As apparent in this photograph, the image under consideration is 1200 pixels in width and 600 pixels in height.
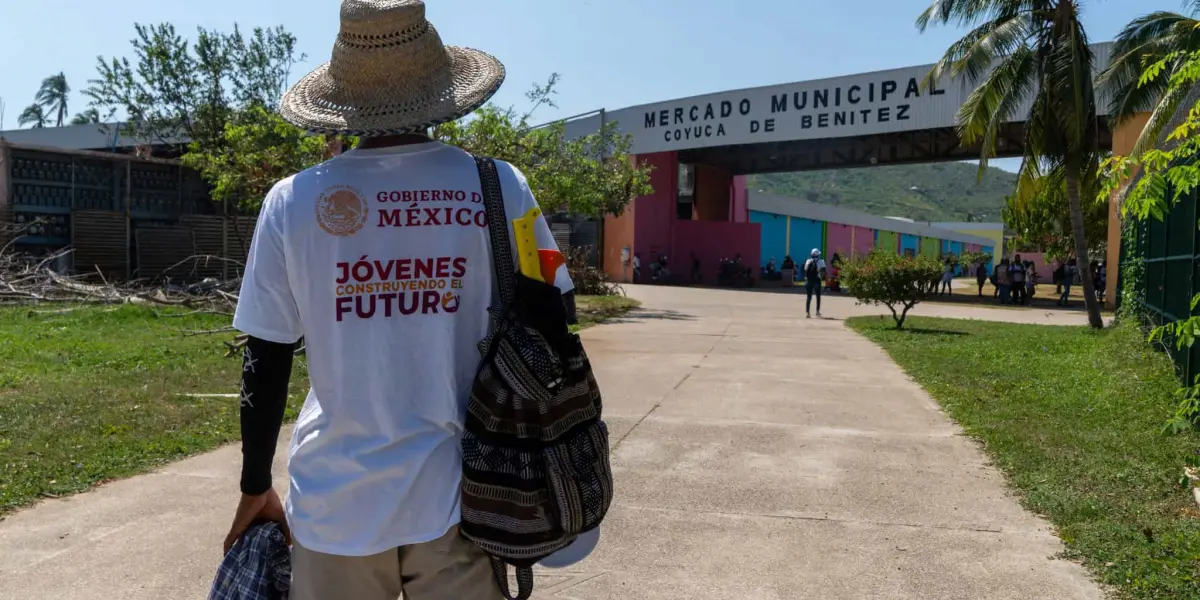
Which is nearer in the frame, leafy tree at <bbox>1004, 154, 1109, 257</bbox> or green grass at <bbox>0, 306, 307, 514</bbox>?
green grass at <bbox>0, 306, 307, 514</bbox>

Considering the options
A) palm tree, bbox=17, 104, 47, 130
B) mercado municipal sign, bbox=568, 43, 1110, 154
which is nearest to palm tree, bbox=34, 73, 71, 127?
palm tree, bbox=17, 104, 47, 130

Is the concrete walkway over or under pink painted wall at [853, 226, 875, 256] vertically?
under

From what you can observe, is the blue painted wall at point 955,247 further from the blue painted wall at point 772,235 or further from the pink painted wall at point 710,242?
the pink painted wall at point 710,242

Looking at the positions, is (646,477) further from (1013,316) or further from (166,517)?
(1013,316)

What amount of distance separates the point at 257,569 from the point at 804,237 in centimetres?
4764

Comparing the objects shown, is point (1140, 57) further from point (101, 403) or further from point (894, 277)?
point (101, 403)

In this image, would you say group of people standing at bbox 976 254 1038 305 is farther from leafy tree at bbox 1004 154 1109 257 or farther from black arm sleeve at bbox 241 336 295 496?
black arm sleeve at bbox 241 336 295 496

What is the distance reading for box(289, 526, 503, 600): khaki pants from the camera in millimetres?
1832

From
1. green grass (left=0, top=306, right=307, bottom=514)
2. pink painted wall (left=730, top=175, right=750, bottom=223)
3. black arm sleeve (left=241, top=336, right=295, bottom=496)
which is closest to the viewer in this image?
black arm sleeve (left=241, top=336, right=295, bottom=496)

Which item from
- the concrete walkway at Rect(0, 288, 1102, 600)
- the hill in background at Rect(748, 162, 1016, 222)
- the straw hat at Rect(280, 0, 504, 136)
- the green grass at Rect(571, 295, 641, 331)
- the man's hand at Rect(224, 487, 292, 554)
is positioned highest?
the hill in background at Rect(748, 162, 1016, 222)

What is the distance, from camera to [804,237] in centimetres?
4803

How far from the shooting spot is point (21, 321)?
1269 centimetres

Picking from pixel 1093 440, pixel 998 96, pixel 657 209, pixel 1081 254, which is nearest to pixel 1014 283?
pixel 1081 254

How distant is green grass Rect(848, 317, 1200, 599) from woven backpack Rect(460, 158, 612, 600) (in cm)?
288
